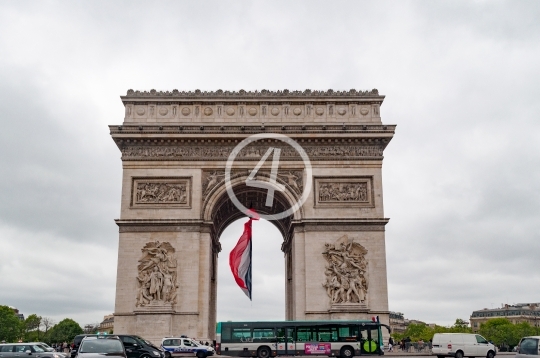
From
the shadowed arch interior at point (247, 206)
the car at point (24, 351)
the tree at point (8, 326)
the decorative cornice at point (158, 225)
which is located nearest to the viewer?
the car at point (24, 351)

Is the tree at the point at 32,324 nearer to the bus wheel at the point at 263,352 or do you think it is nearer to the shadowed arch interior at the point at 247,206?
the shadowed arch interior at the point at 247,206

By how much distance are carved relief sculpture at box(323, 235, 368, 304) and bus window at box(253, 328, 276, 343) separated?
5055mm

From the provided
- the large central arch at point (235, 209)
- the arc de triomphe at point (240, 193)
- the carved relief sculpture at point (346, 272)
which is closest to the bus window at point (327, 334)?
the arc de triomphe at point (240, 193)

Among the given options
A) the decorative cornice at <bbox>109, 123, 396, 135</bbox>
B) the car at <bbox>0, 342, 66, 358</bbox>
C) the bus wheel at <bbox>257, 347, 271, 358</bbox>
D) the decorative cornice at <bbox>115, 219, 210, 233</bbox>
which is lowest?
the bus wheel at <bbox>257, 347, 271, 358</bbox>

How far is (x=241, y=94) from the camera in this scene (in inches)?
1410

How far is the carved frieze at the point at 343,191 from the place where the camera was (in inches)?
1350

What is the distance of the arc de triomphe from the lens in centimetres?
3247

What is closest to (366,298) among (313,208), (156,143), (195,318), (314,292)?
(314,292)

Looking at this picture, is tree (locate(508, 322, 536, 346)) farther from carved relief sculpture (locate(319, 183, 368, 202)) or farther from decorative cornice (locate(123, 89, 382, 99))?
decorative cornice (locate(123, 89, 382, 99))

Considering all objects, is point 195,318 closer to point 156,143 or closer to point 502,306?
point 156,143

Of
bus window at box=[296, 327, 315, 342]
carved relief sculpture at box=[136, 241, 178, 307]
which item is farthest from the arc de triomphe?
bus window at box=[296, 327, 315, 342]

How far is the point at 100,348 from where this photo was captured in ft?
48.0

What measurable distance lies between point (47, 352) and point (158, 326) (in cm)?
1139

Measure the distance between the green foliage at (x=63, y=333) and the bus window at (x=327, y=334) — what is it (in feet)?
285
